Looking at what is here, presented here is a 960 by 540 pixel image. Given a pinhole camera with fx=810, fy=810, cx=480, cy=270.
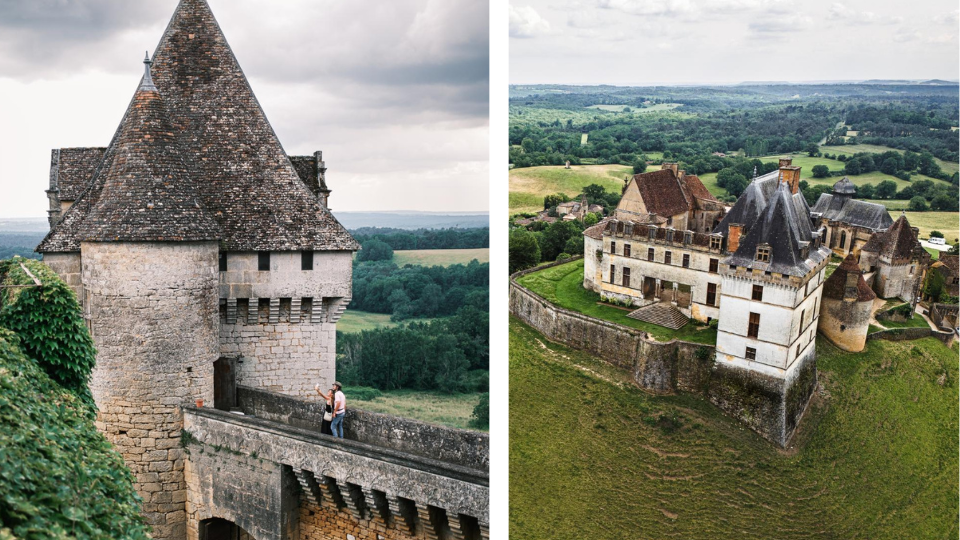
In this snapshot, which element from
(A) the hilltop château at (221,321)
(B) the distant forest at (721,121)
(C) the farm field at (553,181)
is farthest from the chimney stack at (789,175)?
(A) the hilltop château at (221,321)

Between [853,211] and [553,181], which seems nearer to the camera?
[853,211]

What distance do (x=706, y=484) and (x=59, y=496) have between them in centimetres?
472

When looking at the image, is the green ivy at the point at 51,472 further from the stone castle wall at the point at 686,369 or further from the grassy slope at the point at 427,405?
the grassy slope at the point at 427,405

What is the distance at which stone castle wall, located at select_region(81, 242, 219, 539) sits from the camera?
734 centimetres

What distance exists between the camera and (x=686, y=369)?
6.44m

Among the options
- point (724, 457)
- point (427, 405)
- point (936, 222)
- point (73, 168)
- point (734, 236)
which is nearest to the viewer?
point (936, 222)

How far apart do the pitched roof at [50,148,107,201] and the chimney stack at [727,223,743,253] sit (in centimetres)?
738

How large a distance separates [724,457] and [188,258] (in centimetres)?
505

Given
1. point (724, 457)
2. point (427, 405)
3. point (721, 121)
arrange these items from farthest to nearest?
point (427, 405) → point (721, 121) → point (724, 457)

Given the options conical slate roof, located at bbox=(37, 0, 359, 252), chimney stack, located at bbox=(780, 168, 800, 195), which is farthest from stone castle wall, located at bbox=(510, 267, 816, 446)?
conical slate roof, located at bbox=(37, 0, 359, 252)

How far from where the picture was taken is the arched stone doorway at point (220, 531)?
24.8ft

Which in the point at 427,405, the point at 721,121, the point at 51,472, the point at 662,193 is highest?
the point at 721,121

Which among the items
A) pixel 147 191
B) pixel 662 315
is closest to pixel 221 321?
pixel 147 191

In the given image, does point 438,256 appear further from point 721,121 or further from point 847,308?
point 847,308
